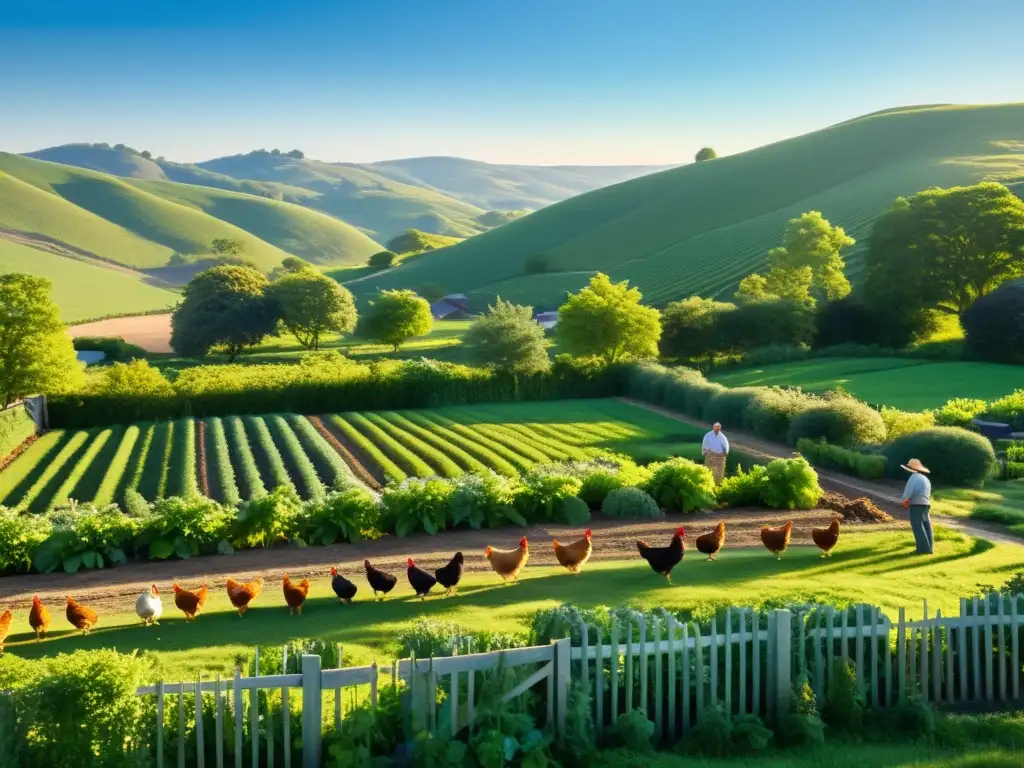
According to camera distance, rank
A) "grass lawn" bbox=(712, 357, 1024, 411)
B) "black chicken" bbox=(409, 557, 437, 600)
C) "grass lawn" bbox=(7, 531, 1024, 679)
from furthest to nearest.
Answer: "grass lawn" bbox=(712, 357, 1024, 411), "black chicken" bbox=(409, 557, 437, 600), "grass lawn" bbox=(7, 531, 1024, 679)

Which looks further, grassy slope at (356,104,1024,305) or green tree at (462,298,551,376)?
grassy slope at (356,104,1024,305)

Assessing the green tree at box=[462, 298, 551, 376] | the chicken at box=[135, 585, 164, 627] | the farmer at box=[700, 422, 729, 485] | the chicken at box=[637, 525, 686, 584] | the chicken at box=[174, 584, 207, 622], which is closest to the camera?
the chicken at box=[135, 585, 164, 627]

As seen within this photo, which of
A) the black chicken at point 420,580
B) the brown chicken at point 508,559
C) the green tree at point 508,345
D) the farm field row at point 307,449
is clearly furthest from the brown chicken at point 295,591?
the green tree at point 508,345

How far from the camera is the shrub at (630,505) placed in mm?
23125

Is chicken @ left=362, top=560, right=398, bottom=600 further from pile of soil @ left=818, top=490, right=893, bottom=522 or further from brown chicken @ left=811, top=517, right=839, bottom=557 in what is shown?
pile of soil @ left=818, top=490, right=893, bottom=522

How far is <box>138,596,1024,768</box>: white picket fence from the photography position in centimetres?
906

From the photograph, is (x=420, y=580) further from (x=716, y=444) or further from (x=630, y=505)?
(x=716, y=444)

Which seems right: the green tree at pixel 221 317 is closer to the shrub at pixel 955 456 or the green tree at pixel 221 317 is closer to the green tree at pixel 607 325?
the green tree at pixel 607 325

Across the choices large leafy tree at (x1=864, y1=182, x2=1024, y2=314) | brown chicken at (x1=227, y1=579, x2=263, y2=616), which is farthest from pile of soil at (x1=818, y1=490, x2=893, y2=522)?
large leafy tree at (x1=864, y1=182, x2=1024, y2=314)

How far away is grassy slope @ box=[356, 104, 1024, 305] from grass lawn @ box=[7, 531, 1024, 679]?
247ft

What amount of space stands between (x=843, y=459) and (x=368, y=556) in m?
16.4

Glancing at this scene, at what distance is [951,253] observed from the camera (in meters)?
63.5

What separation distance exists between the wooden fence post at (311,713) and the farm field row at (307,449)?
17.4 metres

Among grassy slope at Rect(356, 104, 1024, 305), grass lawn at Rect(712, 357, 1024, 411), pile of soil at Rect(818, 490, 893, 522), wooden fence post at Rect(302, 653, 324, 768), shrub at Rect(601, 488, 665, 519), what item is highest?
grassy slope at Rect(356, 104, 1024, 305)
